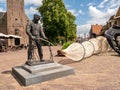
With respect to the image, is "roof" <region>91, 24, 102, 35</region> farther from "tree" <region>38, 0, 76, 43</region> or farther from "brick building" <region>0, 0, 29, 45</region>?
"brick building" <region>0, 0, 29, 45</region>

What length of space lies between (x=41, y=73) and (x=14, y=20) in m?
35.9

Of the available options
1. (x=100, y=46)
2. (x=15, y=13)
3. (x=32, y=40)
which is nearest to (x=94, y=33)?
(x=15, y=13)

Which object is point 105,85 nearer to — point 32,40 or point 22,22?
point 32,40

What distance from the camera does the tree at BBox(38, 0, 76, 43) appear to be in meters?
35.6

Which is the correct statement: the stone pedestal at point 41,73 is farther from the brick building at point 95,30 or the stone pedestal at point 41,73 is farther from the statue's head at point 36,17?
the brick building at point 95,30

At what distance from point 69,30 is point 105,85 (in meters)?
32.4

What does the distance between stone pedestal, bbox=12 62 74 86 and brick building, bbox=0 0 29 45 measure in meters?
33.9

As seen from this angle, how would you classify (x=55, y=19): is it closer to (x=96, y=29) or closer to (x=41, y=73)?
(x=41, y=73)

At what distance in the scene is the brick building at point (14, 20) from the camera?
40.5m

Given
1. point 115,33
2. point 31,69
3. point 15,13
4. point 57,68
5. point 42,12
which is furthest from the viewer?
point 15,13

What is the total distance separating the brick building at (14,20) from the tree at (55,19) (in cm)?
522

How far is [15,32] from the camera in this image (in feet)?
135

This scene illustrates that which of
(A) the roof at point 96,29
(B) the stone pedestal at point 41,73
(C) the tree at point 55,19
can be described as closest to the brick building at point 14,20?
(C) the tree at point 55,19

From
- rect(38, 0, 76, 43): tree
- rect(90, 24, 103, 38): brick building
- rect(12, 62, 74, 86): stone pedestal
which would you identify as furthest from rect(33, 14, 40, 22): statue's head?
rect(90, 24, 103, 38): brick building
